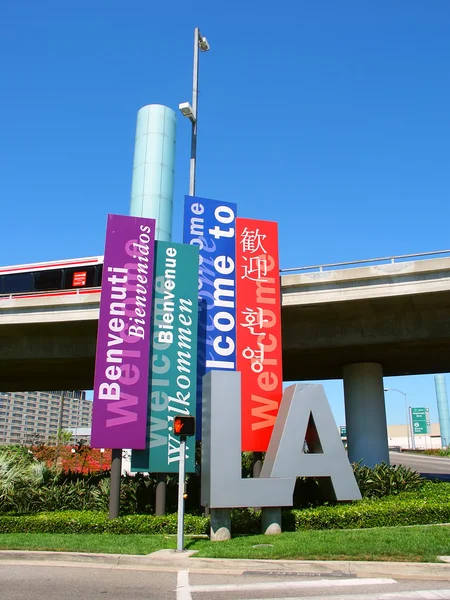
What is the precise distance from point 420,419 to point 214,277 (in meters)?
90.7

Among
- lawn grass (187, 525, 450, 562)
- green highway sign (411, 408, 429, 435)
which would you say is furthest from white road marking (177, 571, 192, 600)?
green highway sign (411, 408, 429, 435)

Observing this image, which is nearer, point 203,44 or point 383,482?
point 383,482

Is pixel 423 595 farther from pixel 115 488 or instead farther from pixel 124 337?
pixel 124 337

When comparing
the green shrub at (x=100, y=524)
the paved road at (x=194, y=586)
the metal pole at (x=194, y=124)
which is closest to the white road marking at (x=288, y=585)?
the paved road at (x=194, y=586)

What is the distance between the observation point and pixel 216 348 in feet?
56.3

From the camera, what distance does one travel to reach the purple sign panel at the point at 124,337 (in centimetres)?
1507

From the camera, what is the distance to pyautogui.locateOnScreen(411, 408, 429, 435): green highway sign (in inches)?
3825

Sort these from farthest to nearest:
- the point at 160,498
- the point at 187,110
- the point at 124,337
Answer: the point at 187,110 → the point at 124,337 → the point at 160,498

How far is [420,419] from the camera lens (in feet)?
323

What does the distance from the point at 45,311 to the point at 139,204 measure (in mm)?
12960

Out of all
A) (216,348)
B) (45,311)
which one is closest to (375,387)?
(216,348)

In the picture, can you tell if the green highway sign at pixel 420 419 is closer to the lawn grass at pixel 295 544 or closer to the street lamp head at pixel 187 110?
the street lamp head at pixel 187 110

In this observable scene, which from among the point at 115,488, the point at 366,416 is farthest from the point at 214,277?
the point at 366,416

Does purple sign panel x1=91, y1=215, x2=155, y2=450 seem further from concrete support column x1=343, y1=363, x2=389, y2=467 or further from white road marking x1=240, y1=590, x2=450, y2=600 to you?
concrete support column x1=343, y1=363, x2=389, y2=467
